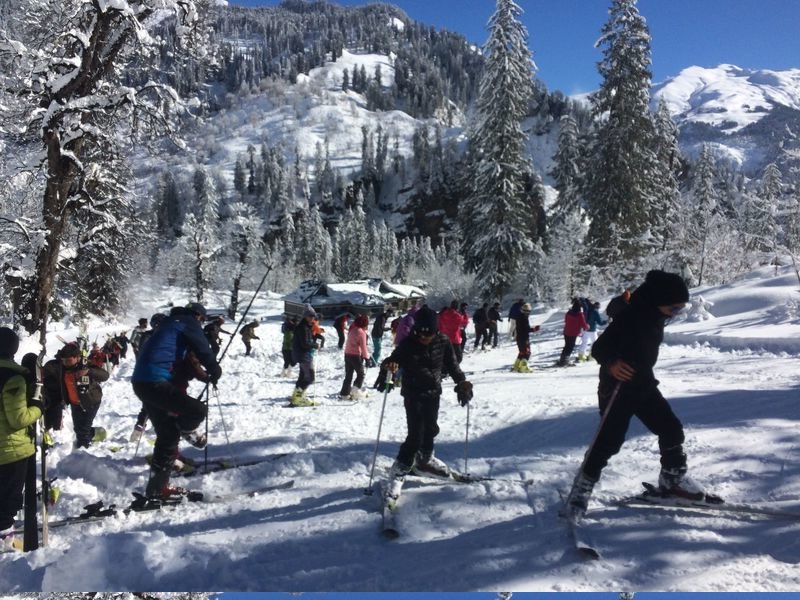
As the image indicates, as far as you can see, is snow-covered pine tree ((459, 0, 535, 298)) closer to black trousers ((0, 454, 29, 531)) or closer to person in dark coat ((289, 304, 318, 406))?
person in dark coat ((289, 304, 318, 406))

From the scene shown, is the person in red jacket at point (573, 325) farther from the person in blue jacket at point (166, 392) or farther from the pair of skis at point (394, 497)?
the person in blue jacket at point (166, 392)

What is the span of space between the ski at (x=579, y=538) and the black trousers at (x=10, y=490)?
434cm

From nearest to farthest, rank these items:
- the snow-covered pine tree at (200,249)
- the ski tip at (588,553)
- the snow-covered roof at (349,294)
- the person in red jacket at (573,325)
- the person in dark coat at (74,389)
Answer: the ski tip at (588,553)
the person in dark coat at (74,389)
the person in red jacket at (573,325)
the snow-covered pine tree at (200,249)
the snow-covered roof at (349,294)

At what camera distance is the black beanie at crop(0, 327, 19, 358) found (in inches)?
173

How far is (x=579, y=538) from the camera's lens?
4000mm

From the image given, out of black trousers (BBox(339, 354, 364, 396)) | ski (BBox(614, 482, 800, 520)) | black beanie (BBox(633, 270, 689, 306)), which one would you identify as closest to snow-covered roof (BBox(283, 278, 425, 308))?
black trousers (BBox(339, 354, 364, 396))

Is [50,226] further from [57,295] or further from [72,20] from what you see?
[57,295]

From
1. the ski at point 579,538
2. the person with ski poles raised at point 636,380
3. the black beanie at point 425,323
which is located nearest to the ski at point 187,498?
the black beanie at point 425,323

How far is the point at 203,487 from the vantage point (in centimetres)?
581

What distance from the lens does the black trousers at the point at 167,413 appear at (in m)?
5.17

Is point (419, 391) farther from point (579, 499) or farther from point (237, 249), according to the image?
point (237, 249)

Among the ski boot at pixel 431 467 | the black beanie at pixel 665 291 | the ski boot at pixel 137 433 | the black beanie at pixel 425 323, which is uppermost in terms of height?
the black beanie at pixel 665 291

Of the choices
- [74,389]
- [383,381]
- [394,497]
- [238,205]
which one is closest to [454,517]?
[394,497]

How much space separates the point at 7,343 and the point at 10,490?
1177 millimetres
